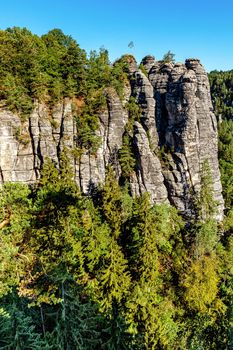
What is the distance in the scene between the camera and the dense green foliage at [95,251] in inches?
715

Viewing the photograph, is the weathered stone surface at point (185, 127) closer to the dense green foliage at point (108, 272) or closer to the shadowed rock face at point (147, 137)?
the shadowed rock face at point (147, 137)

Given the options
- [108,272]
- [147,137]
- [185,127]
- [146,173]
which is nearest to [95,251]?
[108,272]

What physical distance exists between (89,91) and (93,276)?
27977 millimetres

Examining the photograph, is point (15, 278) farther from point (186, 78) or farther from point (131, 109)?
point (186, 78)

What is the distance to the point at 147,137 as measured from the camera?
48.0 meters

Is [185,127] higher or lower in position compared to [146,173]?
higher

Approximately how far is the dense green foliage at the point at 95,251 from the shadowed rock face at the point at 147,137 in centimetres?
160

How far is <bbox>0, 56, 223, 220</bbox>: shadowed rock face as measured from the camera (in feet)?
130

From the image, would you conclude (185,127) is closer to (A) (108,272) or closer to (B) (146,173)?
(B) (146,173)

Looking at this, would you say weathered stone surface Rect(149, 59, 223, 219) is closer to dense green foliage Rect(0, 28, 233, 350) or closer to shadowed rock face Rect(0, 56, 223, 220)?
shadowed rock face Rect(0, 56, 223, 220)

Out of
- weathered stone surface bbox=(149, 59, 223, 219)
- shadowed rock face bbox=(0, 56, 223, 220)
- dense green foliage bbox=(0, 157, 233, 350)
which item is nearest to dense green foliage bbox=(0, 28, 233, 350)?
dense green foliage bbox=(0, 157, 233, 350)

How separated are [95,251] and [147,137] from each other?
23602mm

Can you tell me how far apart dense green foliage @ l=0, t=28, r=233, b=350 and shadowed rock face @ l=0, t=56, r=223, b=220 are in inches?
63.1

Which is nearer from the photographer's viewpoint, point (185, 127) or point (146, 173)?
point (146, 173)
